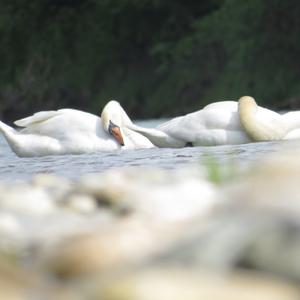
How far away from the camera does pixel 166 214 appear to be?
200cm

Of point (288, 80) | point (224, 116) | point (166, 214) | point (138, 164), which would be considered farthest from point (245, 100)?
point (288, 80)

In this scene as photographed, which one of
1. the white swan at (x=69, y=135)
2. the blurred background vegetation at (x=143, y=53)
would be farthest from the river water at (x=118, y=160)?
the blurred background vegetation at (x=143, y=53)

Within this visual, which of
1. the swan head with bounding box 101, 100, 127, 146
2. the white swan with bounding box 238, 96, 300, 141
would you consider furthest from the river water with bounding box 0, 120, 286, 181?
the white swan with bounding box 238, 96, 300, 141

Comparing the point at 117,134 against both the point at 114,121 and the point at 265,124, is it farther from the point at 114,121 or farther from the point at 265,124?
the point at 265,124

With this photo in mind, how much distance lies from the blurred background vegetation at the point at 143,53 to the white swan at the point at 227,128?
13.0m

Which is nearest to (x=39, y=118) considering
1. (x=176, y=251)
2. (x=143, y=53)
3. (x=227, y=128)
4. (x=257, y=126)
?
(x=227, y=128)

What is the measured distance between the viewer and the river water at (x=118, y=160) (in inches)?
186

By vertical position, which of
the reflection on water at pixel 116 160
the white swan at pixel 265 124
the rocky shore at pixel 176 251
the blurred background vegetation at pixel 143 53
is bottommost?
the blurred background vegetation at pixel 143 53

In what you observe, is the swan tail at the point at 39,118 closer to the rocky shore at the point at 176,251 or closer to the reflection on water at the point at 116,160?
the reflection on water at the point at 116,160

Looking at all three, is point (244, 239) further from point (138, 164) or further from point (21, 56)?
point (21, 56)

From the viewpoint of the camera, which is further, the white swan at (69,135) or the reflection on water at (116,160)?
the white swan at (69,135)

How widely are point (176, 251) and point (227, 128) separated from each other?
512cm

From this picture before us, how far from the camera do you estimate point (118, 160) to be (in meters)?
5.48

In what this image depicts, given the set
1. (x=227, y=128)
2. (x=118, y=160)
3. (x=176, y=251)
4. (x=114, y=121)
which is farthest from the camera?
(x=114, y=121)
